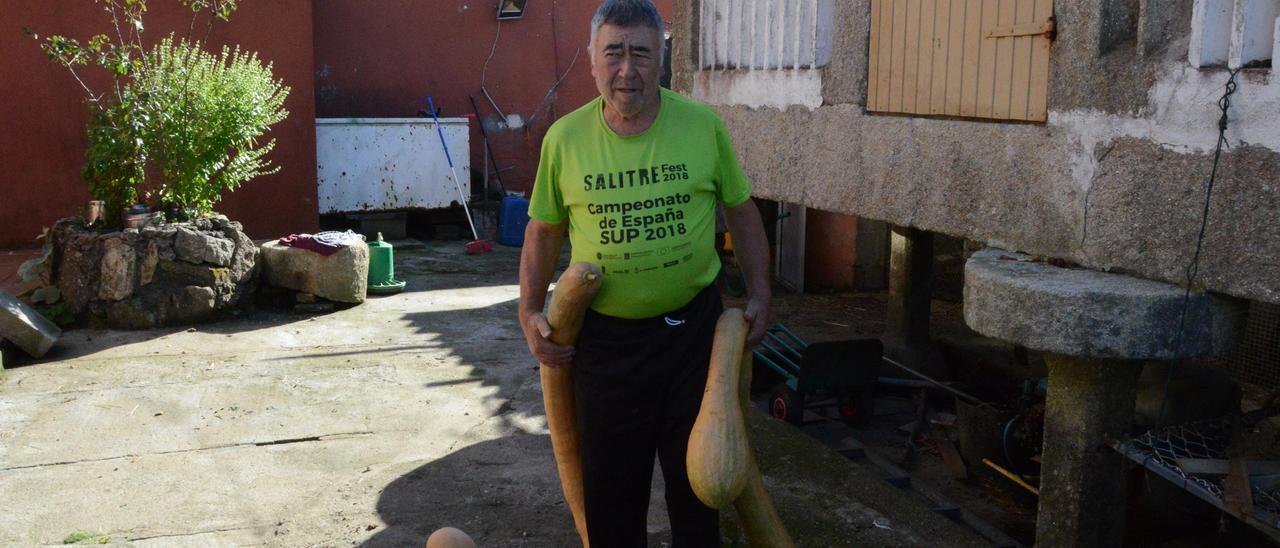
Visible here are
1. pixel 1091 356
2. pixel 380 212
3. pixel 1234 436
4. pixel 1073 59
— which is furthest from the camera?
pixel 380 212

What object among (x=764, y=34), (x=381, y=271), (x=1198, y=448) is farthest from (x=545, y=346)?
(x=381, y=271)

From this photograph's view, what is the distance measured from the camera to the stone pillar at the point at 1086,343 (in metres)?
3.75

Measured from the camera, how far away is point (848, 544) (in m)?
4.40

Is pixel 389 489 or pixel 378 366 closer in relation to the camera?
pixel 389 489

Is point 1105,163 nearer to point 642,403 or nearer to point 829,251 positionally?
point 642,403

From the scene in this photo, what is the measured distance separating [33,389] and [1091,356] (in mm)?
5968

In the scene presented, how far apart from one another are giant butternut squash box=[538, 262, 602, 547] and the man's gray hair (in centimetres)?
69

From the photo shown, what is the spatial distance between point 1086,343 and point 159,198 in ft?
23.7

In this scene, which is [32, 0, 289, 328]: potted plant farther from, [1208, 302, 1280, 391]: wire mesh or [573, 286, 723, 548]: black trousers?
[1208, 302, 1280, 391]: wire mesh

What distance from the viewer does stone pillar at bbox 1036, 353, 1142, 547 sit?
4000 millimetres

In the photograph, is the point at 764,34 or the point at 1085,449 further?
the point at 764,34

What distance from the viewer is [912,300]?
25.3 feet

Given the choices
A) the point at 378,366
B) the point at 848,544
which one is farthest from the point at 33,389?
the point at 848,544

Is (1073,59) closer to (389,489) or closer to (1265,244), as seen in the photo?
(1265,244)
